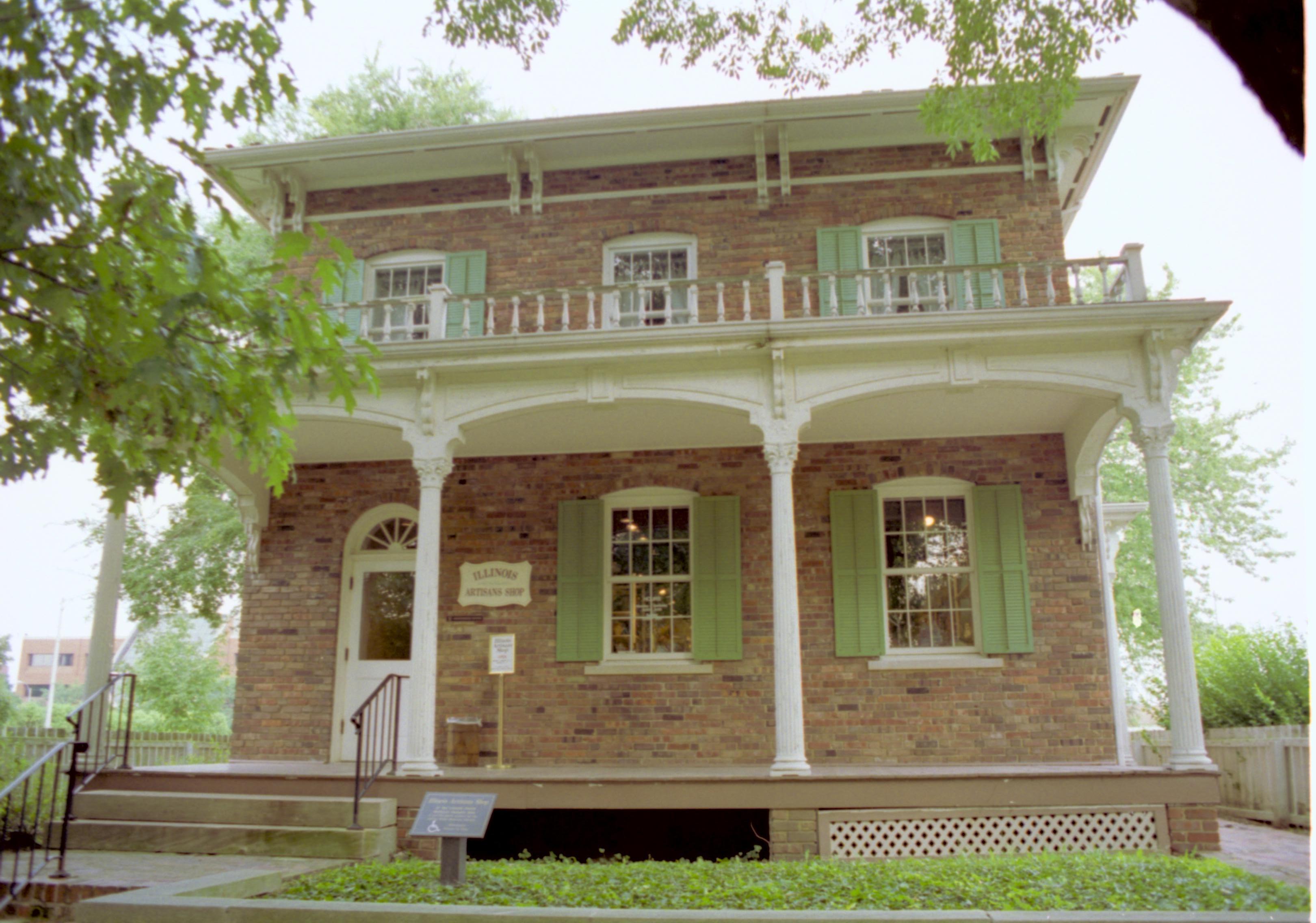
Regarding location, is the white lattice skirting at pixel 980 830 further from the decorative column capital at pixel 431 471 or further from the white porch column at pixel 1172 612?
the decorative column capital at pixel 431 471

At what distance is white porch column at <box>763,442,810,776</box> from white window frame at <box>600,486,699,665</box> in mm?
2002

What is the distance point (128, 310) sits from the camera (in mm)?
4242

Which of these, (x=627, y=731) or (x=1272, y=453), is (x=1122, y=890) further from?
(x=1272, y=453)

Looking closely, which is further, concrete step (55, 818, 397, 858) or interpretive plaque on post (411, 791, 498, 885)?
concrete step (55, 818, 397, 858)

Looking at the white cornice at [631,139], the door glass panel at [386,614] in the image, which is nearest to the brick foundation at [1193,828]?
the white cornice at [631,139]

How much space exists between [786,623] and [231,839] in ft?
15.7

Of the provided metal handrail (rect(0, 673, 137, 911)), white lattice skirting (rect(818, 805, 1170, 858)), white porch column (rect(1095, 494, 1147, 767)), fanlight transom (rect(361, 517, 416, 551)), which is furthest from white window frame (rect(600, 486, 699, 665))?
metal handrail (rect(0, 673, 137, 911))

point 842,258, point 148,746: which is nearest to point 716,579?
point 842,258

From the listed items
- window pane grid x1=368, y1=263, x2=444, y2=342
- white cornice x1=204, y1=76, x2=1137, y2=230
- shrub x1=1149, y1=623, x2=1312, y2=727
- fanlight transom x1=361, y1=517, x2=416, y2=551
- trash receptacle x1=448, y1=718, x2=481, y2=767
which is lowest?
trash receptacle x1=448, y1=718, x2=481, y2=767

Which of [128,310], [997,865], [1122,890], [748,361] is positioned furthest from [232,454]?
[1122,890]

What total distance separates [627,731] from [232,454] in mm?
5168

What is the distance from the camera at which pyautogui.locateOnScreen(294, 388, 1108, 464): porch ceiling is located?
33.2 feet

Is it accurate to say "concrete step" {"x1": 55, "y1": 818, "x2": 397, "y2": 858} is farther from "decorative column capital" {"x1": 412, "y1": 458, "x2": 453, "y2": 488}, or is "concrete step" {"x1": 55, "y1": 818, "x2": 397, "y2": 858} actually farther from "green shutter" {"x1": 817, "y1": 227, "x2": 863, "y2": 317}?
"green shutter" {"x1": 817, "y1": 227, "x2": 863, "y2": 317}

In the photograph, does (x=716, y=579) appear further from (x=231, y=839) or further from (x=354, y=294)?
(x=354, y=294)
